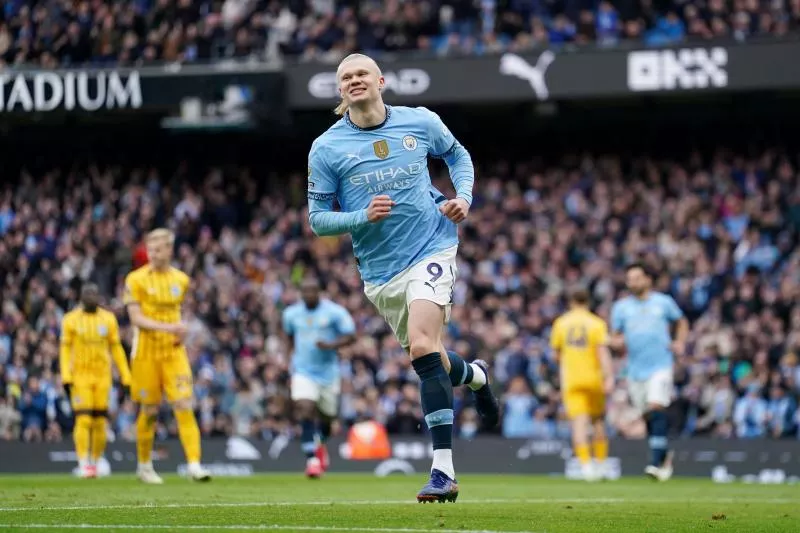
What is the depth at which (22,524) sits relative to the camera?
7.58 metres

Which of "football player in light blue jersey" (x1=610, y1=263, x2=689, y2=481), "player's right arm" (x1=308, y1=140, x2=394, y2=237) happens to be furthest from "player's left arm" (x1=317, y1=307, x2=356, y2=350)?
"player's right arm" (x1=308, y1=140, x2=394, y2=237)

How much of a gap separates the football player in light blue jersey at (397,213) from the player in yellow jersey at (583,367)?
7.89 m

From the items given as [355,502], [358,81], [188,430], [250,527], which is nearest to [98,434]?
[188,430]

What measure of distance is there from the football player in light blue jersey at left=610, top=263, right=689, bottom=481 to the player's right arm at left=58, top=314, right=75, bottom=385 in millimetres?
6285

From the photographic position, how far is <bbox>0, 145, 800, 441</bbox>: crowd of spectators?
21344 millimetres

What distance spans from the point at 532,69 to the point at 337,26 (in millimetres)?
3859

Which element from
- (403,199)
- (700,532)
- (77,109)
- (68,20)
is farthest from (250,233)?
(700,532)

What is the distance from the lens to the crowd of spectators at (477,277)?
21344 mm

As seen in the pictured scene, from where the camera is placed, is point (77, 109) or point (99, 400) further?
point (77, 109)

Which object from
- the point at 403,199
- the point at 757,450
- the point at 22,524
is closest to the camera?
the point at 22,524

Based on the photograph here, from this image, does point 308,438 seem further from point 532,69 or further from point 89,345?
point 532,69

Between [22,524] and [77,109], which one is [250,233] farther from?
[22,524]

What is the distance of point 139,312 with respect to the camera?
46.2 ft

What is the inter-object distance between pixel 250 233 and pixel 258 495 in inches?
623
